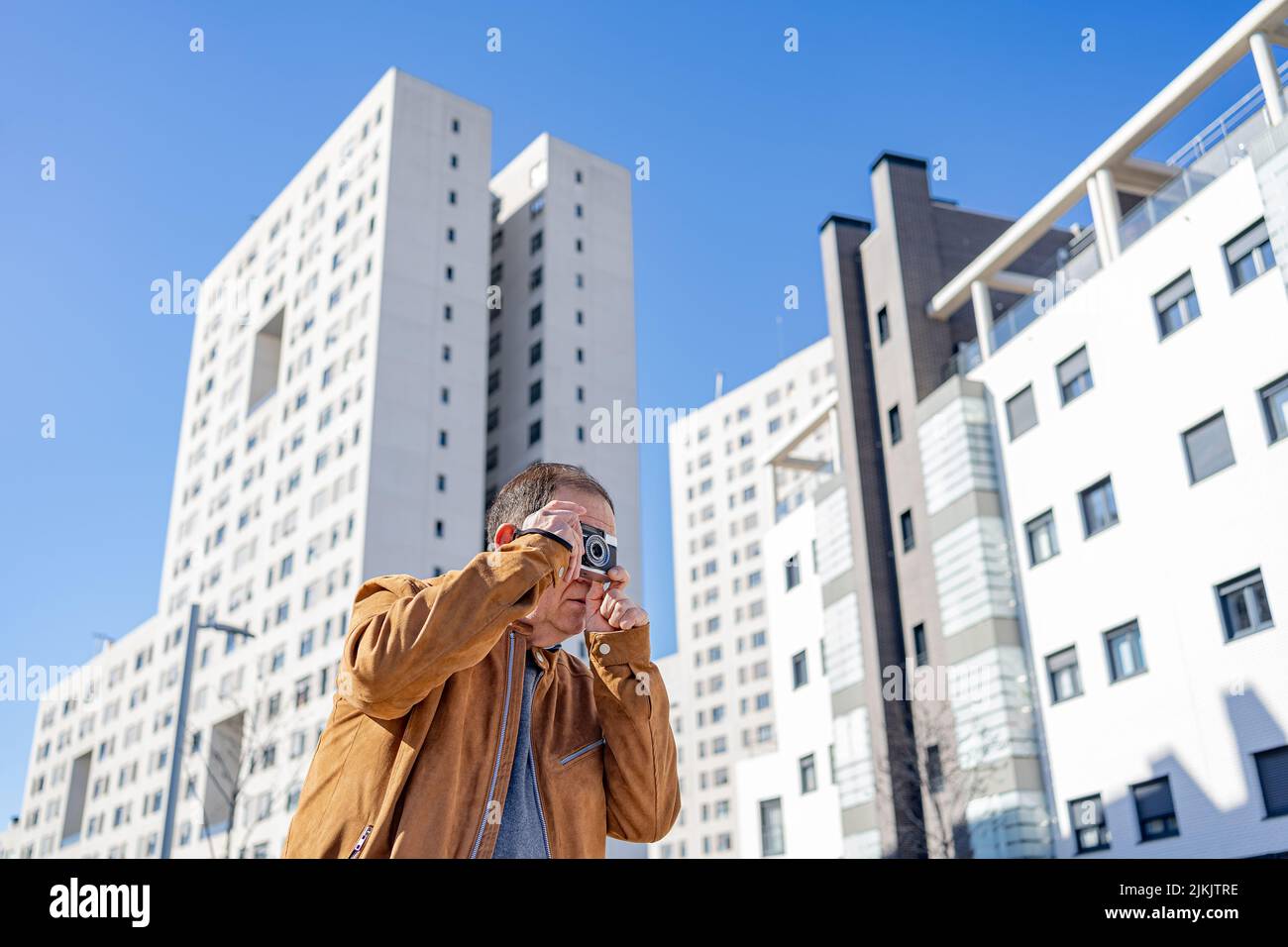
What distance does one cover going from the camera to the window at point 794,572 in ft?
139

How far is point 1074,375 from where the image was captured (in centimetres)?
2883

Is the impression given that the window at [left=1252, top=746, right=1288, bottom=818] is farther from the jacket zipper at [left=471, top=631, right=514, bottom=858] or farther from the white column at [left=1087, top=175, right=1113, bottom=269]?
the jacket zipper at [left=471, top=631, right=514, bottom=858]

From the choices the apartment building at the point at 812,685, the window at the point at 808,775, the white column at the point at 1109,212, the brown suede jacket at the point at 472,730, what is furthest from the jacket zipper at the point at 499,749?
the window at the point at 808,775

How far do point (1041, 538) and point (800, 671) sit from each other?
46.3 ft

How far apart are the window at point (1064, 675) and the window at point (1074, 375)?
6.30 metres

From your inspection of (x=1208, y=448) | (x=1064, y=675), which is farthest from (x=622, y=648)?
(x=1064, y=675)

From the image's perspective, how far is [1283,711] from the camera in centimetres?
2130

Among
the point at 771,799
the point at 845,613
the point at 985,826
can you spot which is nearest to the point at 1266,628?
the point at 985,826

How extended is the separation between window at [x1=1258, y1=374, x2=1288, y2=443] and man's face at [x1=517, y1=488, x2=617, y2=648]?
23.0 metres

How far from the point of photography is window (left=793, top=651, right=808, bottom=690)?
135ft

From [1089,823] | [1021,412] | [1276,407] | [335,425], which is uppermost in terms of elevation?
[335,425]

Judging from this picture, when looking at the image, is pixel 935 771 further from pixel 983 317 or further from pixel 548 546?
pixel 548 546

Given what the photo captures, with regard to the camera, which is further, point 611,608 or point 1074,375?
point 1074,375

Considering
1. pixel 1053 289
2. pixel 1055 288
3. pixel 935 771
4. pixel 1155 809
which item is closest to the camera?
pixel 1155 809
